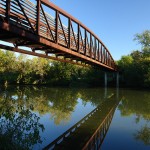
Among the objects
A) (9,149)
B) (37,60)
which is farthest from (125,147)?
(37,60)

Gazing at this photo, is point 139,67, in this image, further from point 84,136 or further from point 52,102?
point 84,136

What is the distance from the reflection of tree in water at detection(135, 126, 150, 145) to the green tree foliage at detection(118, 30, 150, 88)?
33.3 metres

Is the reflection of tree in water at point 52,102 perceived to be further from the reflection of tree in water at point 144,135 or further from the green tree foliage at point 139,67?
the green tree foliage at point 139,67

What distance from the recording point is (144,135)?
37.9ft

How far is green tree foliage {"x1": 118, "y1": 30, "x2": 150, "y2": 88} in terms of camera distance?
47688 mm

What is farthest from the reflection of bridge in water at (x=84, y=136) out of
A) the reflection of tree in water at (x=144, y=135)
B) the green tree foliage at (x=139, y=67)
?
the green tree foliage at (x=139, y=67)

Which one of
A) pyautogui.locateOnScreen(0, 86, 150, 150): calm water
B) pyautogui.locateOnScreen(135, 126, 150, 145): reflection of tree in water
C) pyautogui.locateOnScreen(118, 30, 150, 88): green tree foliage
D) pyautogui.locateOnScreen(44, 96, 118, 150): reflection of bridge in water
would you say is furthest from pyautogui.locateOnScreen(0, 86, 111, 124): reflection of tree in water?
pyautogui.locateOnScreen(118, 30, 150, 88): green tree foliage

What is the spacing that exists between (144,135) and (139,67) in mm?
38817

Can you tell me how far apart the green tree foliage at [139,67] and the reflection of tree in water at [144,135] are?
3332cm

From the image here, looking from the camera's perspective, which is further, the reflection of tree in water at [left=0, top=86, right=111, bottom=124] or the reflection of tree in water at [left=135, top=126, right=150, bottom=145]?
the reflection of tree in water at [left=0, top=86, right=111, bottom=124]

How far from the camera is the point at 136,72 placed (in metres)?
49.6

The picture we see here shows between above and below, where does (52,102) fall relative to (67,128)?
above

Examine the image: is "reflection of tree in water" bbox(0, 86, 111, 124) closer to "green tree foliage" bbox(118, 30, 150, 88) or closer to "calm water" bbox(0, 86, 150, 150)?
"calm water" bbox(0, 86, 150, 150)

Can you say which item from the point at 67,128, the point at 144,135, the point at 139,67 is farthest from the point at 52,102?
the point at 139,67
